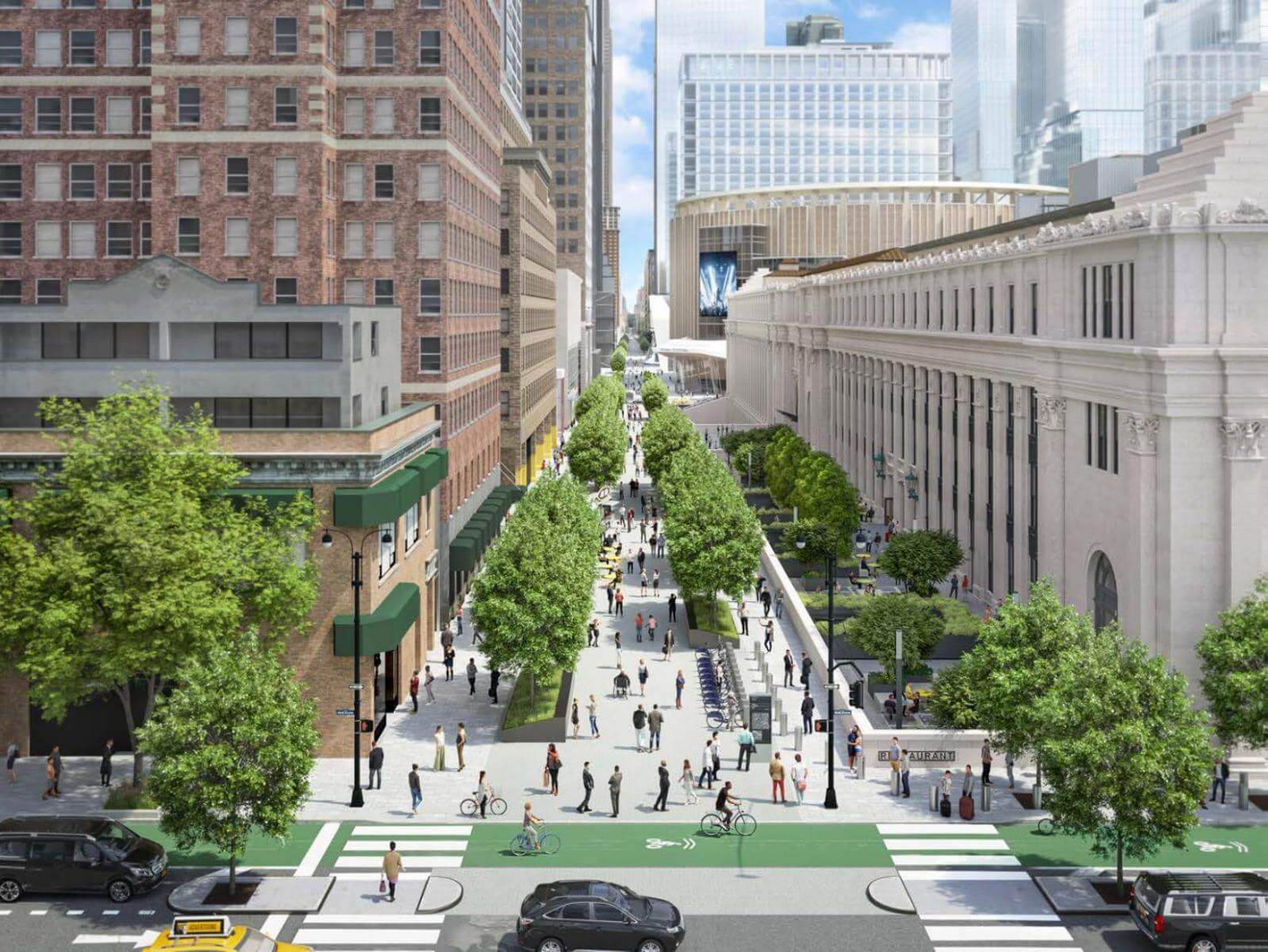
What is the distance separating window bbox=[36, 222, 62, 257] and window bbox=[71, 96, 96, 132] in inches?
187

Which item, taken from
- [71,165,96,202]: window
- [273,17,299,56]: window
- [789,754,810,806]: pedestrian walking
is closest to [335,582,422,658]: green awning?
[789,754,810,806]: pedestrian walking

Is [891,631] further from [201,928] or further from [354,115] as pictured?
[354,115]

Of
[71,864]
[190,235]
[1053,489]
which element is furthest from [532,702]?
[190,235]

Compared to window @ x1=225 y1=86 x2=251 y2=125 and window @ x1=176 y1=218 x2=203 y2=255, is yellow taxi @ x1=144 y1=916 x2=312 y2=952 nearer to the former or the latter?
window @ x1=176 y1=218 x2=203 y2=255

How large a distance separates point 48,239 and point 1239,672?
56045 mm

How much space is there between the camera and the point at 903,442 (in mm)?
92875

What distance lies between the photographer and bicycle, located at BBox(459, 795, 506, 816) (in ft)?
134

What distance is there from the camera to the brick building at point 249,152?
210ft

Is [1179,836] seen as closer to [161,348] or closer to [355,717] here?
[355,717]

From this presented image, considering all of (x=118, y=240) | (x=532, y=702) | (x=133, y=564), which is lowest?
(x=532, y=702)

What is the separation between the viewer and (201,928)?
91.5 feet

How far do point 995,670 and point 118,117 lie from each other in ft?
163

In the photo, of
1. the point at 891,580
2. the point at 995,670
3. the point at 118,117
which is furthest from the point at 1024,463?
the point at 118,117

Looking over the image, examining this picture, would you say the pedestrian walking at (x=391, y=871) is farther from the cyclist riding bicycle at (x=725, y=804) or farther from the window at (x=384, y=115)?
the window at (x=384, y=115)
